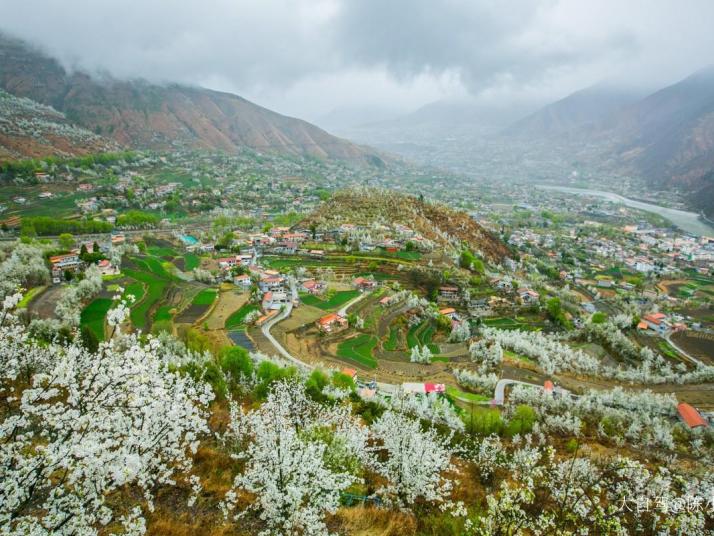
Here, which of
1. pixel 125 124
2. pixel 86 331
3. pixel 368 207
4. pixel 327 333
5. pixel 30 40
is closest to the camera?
pixel 86 331

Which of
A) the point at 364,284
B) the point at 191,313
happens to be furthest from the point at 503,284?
the point at 191,313

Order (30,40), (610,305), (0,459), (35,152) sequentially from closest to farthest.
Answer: (0,459), (610,305), (35,152), (30,40)

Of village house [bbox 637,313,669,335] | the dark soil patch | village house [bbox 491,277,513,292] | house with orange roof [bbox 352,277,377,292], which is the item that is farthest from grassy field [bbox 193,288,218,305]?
village house [bbox 637,313,669,335]

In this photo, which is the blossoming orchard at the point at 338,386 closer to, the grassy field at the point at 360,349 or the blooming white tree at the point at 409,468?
the blooming white tree at the point at 409,468

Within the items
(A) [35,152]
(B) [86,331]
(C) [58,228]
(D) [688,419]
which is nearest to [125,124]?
(A) [35,152]

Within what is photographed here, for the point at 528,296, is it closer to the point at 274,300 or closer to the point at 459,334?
the point at 459,334

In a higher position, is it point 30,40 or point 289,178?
point 30,40

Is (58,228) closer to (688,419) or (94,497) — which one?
(94,497)
